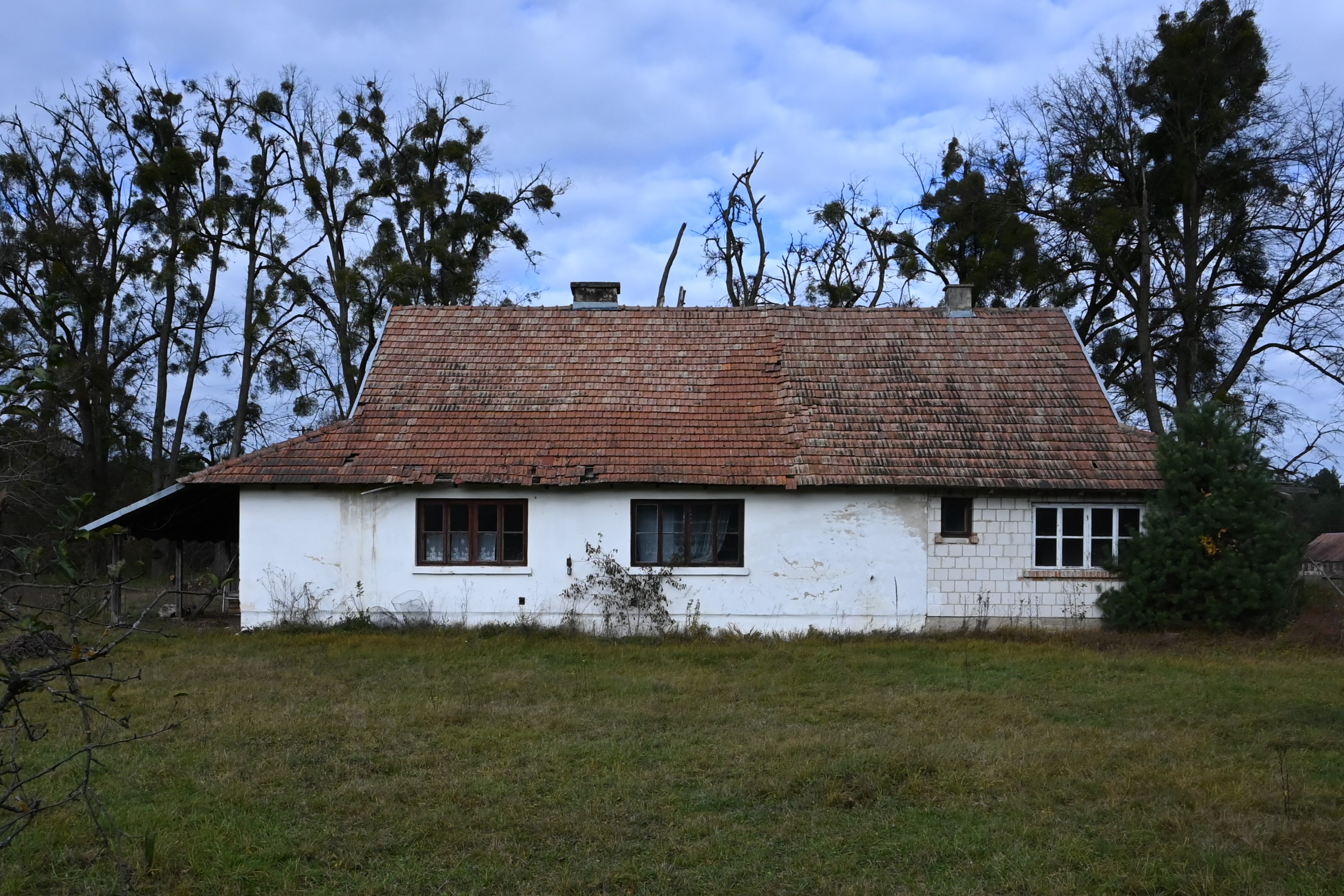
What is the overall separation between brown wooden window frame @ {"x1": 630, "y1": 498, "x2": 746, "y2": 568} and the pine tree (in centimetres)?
583

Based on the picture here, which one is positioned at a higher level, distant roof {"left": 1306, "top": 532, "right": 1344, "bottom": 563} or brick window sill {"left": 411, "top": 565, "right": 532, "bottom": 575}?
brick window sill {"left": 411, "top": 565, "right": 532, "bottom": 575}

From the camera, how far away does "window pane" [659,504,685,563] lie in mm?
16125

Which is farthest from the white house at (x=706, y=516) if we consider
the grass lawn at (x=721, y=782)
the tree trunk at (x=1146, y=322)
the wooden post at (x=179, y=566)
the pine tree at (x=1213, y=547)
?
the tree trunk at (x=1146, y=322)

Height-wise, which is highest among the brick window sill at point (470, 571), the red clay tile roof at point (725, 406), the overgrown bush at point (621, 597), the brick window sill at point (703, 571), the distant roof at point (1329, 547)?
the red clay tile roof at point (725, 406)

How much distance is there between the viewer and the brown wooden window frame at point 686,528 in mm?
16047

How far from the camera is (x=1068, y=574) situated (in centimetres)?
1623

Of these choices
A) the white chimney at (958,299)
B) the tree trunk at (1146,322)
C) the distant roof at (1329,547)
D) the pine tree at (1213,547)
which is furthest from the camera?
the distant roof at (1329,547)

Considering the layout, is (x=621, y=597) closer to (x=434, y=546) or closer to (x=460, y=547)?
(x=460, y=547)

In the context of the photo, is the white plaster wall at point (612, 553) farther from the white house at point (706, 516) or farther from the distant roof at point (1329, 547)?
the distant roof at point (1329, 547)

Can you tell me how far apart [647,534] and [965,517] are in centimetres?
501

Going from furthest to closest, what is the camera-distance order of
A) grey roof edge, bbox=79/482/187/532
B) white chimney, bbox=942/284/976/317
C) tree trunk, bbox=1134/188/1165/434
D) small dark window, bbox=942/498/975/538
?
tree trunk, bbox=1134/188/1165/434 → white chimney, bbox=942/284/976/317 → small dark window, bbox=942/498/975/538 → grey roof edge, bbox=79/482/187/532

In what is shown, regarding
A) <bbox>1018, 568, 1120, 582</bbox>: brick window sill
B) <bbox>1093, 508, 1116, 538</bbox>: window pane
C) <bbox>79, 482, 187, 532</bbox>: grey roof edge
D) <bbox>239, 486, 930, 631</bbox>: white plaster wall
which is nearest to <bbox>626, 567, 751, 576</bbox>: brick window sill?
<bbox>239, 486, 930, 631</bbox>: white plaster wall

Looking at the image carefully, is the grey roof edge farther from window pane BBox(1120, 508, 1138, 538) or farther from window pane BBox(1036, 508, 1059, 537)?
window pane BBox(1120, 508, 1138, 538)

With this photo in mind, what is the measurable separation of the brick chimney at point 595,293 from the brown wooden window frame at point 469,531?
5.72 metres
